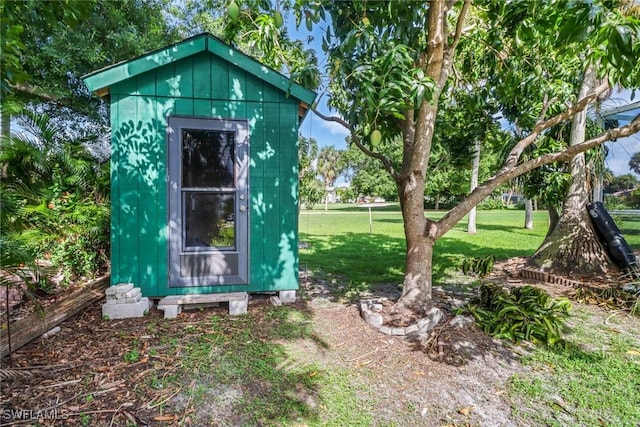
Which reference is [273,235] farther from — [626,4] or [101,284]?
[626,4]

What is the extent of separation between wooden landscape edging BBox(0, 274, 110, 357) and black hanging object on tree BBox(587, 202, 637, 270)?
7.44m

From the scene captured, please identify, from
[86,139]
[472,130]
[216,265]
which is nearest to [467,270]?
[472,130]

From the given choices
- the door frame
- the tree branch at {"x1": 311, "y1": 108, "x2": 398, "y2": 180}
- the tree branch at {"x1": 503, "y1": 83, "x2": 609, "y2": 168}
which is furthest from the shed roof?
the tree branch at {"x1": 503, "y1": 83, "x2": 609, "y2": 168}

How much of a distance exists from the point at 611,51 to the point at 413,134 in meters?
1.98

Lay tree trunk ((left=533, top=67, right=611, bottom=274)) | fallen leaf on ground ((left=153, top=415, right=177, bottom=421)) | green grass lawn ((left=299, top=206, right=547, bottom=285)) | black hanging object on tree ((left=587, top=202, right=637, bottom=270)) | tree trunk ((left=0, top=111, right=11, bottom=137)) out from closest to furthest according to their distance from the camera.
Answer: fallen leaf on ground ((left=153, top=415, right=177, bottom=421)) < tree trunk ((left=0, top=111, right=11, bottom=137)) < black hanging object on tree ((left=587, top=202, right=637, bottom=270)) < tree trunk ((left=533, top=67, right=611, bottom=274)) < green grass lawn ((left=299, top=206, right=547, bottom=285))

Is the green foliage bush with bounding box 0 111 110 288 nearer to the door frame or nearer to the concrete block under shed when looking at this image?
the concrete block under shed

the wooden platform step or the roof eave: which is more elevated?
the roof eave

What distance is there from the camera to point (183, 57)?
3.70 metres

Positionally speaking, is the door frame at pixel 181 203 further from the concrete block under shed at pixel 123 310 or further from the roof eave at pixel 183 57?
the roof eave at pixel 183 57

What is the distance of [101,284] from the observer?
4074 mm

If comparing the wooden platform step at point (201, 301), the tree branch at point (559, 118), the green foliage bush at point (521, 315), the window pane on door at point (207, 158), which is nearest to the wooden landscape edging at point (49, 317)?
the wooden platform step at point (201, 301)

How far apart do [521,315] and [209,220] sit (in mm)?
3667

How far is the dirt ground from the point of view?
6.60ft

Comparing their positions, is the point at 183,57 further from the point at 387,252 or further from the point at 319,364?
the point at 387,252
